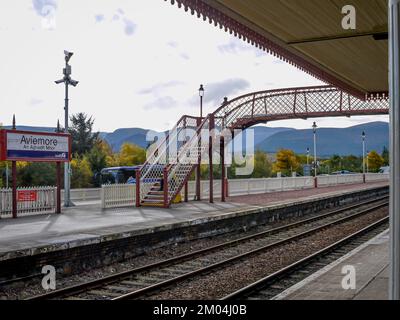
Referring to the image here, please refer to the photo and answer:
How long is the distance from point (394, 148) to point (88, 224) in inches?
430

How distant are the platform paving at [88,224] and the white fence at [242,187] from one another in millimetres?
1093

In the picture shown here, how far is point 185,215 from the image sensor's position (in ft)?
52.5

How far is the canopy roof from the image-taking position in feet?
28.0

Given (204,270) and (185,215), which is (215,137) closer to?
(185,215)

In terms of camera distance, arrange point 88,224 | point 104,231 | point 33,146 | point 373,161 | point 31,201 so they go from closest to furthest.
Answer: point 104,231 → point 88,224 → point 33,146 → point 31,201 → point 373,161

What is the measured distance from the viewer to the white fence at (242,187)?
1881cm

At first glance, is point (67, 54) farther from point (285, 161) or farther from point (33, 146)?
point (285, 161)

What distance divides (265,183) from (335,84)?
14957mm

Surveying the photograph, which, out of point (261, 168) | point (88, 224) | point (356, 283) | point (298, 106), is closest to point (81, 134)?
point (261, 168)

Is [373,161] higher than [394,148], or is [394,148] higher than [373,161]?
[373,161]

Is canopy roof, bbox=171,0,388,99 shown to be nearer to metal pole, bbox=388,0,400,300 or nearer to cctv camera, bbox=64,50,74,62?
metal pole, bbox=388,0,400,300

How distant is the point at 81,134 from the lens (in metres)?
69.7

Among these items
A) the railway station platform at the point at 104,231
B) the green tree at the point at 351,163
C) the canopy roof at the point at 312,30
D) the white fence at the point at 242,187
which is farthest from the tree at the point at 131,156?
the green tree at the point at 351,163

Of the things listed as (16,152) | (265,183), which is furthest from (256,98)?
(16,152)
